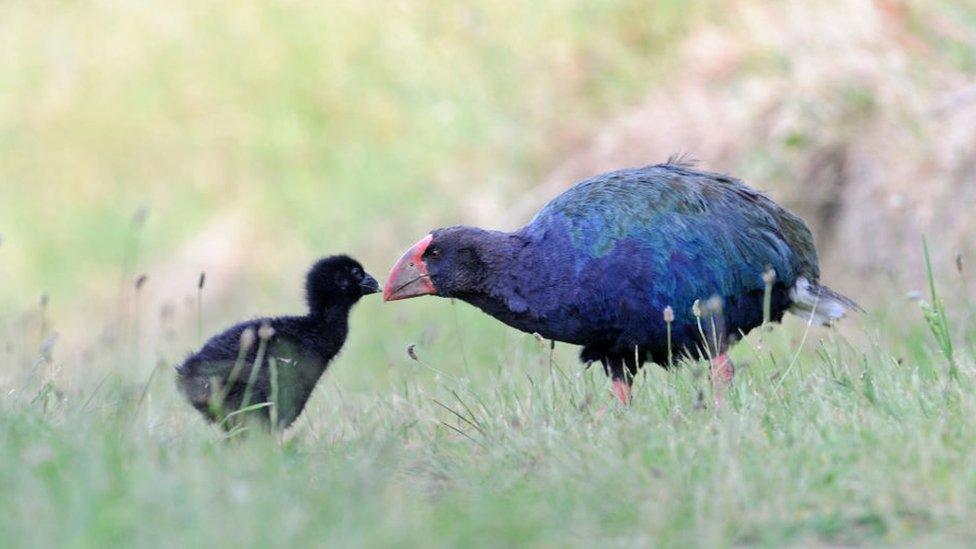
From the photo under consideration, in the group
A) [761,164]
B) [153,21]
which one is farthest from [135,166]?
[761,164]

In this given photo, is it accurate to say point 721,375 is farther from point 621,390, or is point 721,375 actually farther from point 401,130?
point 401,130

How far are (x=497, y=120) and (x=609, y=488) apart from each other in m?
7.09

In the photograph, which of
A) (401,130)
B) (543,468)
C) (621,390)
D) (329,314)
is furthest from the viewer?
(401,130)

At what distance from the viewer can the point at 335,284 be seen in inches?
213

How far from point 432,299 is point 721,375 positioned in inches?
200

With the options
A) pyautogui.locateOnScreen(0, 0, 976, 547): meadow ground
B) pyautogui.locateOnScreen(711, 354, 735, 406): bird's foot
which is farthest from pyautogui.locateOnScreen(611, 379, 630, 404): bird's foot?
pyautogui.locateOnScreen(711, 354, 735, 406): bird's foot

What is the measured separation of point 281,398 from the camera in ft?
15.9

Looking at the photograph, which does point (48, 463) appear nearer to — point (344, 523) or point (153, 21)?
point (344, 523)

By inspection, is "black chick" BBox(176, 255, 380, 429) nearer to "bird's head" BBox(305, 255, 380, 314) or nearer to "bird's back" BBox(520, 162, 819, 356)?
"bird's head" BBox(305, 255, 380, 314)

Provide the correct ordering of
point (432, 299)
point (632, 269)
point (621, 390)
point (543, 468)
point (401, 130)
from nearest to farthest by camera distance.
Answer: point (543, 468), point (632, 269), point (621, 390), point (432, 299), point (401, 130)

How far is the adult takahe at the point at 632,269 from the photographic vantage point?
4.97 metres

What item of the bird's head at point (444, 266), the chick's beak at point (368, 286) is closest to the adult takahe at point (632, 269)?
the bird's head at point (444, 266)

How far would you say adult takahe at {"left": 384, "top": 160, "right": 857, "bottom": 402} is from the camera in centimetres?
497

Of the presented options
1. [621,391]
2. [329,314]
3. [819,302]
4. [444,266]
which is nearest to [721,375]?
[621,391]
